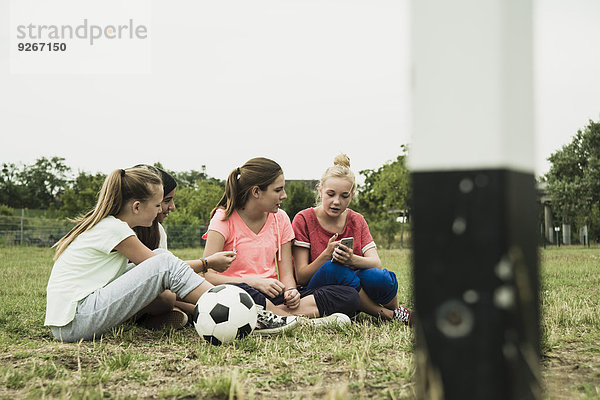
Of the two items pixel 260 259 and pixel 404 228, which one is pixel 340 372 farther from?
pixel 404 228

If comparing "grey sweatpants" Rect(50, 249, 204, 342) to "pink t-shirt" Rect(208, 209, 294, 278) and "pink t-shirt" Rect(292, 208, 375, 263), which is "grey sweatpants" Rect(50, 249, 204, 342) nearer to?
"pink t-shirt" Rect(208, 209, 294, 278)

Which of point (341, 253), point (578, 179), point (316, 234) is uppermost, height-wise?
point (578, 179)

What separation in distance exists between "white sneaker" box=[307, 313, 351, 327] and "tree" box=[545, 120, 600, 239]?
28.8 meters

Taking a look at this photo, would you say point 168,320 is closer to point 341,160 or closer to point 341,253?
point 341,253

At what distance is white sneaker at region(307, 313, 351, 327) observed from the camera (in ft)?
12.8

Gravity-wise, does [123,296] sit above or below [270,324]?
above

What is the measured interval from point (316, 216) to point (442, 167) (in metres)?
3.53

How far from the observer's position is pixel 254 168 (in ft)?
14.9

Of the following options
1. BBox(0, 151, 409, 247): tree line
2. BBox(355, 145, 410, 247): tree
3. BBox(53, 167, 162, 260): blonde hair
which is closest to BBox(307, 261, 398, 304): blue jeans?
BBox(53, 167, 162, 260): blonde hair

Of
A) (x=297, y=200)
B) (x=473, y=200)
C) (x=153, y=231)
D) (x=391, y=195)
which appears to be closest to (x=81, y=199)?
(x=297, y=200)

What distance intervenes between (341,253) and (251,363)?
1555mm

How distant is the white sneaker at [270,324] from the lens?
3.69 meters

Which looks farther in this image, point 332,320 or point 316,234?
point 316,234

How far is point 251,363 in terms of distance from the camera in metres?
2.81
